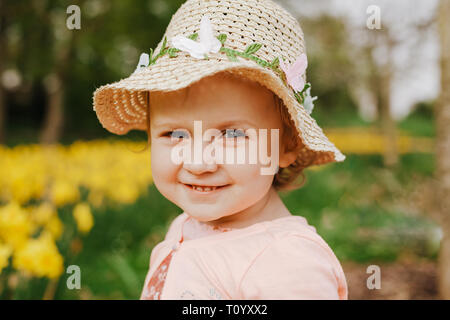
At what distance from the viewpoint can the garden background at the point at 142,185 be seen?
99.9 inches

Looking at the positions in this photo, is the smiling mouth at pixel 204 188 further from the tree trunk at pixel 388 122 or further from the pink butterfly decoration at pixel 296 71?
the tree trunk at pixel 388 122

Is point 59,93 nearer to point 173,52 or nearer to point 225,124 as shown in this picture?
point 173,52

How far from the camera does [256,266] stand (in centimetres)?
111

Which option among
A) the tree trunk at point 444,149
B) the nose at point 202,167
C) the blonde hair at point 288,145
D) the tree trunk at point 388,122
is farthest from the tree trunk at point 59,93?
A: the nose at point 202,167

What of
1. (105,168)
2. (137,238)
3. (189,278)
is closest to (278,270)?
(189,278)

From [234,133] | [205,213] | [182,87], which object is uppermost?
[182,87]

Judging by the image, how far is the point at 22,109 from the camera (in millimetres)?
14734

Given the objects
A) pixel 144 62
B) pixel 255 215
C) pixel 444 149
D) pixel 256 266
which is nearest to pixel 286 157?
pixel 255 215

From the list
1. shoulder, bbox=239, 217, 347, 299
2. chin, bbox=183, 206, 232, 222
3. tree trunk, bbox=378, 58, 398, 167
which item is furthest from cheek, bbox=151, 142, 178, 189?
tree trunk, bbox=378, 58, 398, 167

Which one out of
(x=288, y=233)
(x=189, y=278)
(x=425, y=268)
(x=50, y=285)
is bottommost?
(x=425, y=268)

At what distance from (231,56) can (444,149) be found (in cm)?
221

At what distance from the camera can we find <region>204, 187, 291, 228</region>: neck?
1.32m

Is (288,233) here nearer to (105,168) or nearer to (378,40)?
(105,168)
